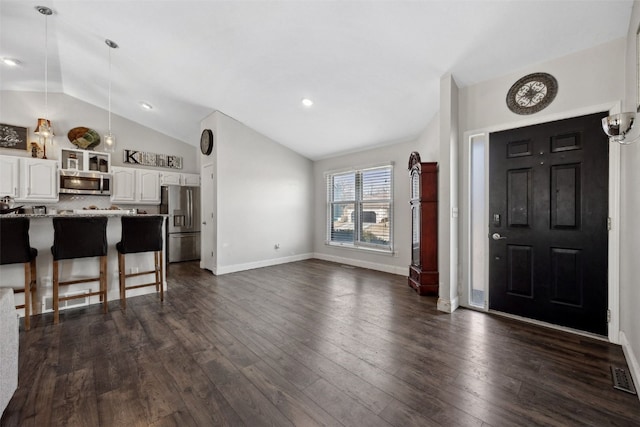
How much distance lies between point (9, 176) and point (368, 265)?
6608 millimetres

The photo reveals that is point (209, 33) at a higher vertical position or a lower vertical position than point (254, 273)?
higher

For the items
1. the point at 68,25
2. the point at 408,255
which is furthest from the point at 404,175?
the point at 68,25

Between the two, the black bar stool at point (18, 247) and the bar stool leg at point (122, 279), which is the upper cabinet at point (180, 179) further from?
the black bar stool at point (18, 247)

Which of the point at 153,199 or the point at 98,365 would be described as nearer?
the point at 98,365

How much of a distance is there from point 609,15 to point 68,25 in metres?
5.63

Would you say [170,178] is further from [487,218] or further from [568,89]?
[568,89]

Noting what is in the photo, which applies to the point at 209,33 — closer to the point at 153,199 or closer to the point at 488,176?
the point at 488,176

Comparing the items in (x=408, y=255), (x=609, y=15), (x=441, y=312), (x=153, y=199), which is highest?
(x=609, y=15)

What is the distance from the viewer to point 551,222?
2.63m

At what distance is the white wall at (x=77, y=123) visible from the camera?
498 centimetres

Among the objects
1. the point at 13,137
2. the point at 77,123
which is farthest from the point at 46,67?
the point at 13,137

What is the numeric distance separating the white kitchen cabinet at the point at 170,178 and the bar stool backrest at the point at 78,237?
3.39m

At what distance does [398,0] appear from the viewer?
7.29ft

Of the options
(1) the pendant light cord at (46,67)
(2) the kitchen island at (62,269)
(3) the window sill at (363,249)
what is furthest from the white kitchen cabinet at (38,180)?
(3) the window sill at (363,249)
